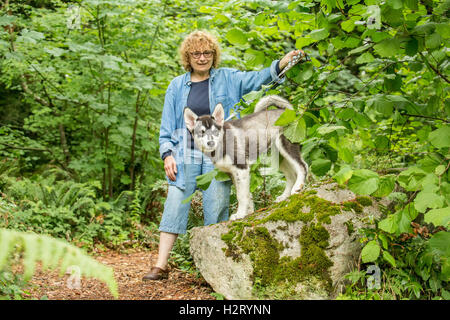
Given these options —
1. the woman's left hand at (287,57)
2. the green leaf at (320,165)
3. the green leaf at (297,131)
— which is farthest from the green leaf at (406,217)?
the woman's left hand at (287,57)

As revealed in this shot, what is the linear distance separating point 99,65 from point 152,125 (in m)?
1.55

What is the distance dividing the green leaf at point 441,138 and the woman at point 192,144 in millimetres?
2115

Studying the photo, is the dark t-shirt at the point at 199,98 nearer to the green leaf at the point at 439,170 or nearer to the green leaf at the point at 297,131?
the green leaf at the point at 297,131

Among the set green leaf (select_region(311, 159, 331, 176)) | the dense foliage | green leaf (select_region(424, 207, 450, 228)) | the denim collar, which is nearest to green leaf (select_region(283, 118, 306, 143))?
the dense foliage

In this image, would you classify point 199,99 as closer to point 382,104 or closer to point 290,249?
point 290,249

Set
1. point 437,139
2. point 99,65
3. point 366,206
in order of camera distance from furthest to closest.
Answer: point 99,65 < point 366,206 < point 437,139

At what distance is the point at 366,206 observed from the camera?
372cm

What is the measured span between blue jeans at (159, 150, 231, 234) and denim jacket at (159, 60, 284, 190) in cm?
8

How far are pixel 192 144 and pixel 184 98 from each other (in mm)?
572

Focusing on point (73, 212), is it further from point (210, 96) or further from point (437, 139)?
point (437, 139)

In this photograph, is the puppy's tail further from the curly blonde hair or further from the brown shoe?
the brown shoe
